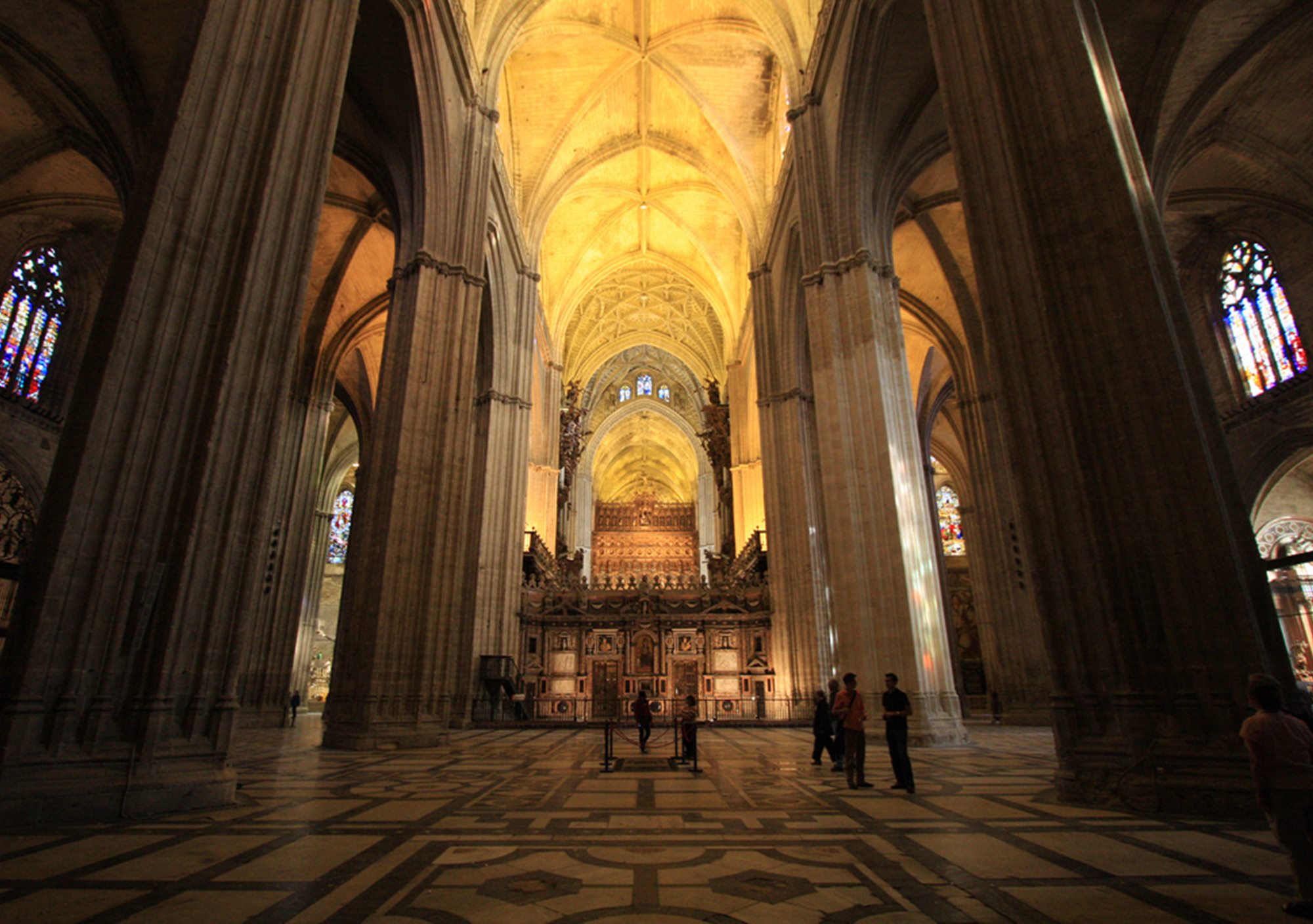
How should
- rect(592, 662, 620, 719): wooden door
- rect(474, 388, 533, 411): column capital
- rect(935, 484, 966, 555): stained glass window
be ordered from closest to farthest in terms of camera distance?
rect(474, 388, 533, 411): column capital
rect(592, 662, 620, 719): wooden door
rect(935, 484, 966, 555): stained glass window

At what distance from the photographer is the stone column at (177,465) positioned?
4410mm

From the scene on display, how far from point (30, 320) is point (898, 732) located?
20.7m

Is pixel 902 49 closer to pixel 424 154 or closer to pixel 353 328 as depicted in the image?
pixel 424 154

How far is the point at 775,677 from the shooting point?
18.6m

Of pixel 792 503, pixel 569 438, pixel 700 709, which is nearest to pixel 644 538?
pixel 569 438

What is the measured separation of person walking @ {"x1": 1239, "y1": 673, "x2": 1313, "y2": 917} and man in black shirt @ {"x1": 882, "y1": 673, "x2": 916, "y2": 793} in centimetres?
305

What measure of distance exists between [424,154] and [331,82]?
6141 millimetres

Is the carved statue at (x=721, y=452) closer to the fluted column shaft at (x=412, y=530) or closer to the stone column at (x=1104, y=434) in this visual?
the fluted column shaft at (x=412, y=530)

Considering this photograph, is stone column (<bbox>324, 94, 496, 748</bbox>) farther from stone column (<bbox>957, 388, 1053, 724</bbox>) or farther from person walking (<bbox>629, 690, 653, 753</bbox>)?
stone column (<bbox>957, 388, 1053, 724</bbox>)

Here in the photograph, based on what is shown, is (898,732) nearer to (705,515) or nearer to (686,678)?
(686,678)

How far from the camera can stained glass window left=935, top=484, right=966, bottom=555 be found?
31750 mm

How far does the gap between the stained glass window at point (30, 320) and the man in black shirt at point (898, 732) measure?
772 inches

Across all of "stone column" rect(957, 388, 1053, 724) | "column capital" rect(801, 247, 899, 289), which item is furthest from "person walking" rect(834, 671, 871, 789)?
"stone column" rect(957, 388, 1053, 724)

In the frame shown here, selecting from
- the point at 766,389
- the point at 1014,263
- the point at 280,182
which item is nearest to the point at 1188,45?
the point at 1014,263
